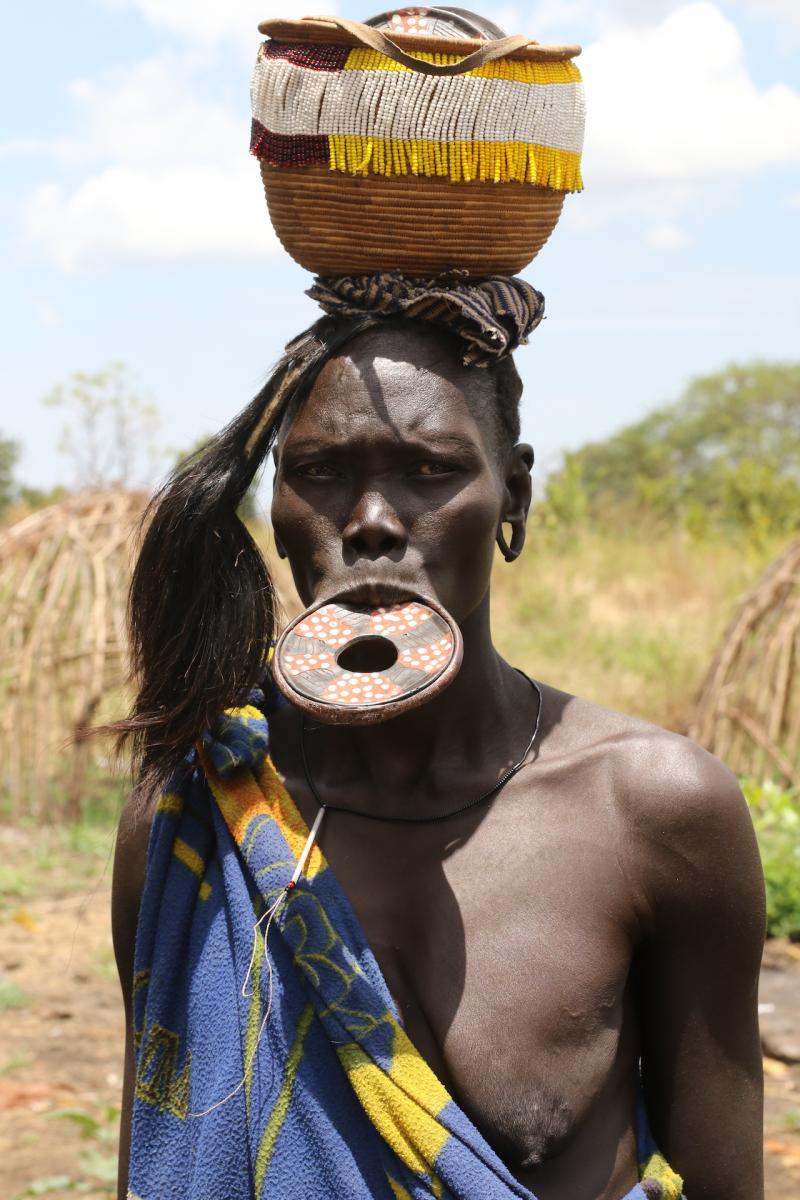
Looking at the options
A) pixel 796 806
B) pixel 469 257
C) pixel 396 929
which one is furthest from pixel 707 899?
pixel 796 806

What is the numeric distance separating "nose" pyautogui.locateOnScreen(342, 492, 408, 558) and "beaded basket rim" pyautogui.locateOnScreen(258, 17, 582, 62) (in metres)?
0.50

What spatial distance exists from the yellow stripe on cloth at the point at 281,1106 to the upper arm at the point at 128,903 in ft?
1.02

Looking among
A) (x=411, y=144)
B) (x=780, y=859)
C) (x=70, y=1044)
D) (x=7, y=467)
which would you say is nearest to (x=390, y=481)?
(x=411, y=144)

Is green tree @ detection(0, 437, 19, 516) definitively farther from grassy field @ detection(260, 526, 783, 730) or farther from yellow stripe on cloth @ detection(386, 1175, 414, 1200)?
yellow stripe on cloth @ detection(386, 1175, 414, 1200)

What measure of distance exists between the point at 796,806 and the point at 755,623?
3.17ft

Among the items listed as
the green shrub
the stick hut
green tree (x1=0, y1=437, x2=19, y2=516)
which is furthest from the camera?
green tree (x1=0, y1=437, x2=19, y2=516)

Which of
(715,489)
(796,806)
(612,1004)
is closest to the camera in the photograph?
(612,1004)

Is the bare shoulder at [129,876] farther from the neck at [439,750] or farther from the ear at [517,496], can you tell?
the ear at [517,496]

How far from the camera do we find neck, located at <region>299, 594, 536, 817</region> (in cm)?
177

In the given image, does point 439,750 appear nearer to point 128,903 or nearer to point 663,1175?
point 128,903

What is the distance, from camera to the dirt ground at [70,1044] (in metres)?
3.88

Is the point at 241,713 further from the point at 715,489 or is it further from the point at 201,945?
the point at 715,489

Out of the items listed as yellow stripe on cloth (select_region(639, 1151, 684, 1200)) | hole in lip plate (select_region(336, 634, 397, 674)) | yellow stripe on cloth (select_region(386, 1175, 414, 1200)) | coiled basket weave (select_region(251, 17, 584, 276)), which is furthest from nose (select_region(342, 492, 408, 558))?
yellow stripe on cloth (select_region(639, 1151, 684, 1200))

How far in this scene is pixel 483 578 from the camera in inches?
66.3
